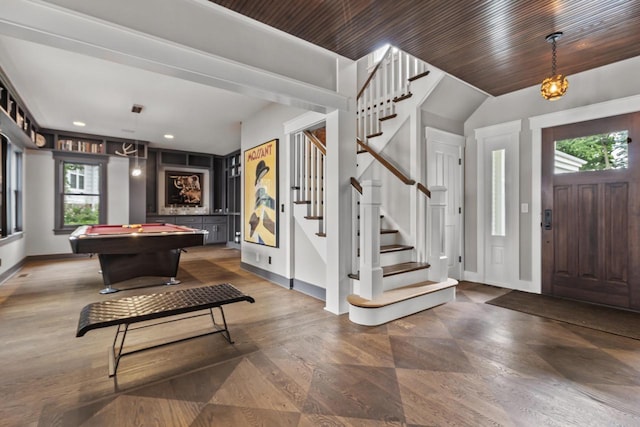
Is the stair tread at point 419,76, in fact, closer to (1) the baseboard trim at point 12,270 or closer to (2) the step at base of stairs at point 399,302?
(2) the step at base of stairs at point 399,302

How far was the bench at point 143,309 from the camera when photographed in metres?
1.93

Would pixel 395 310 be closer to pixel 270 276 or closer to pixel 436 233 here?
pixel 436 233

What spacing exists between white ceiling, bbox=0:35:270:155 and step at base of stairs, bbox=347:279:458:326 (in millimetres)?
→ 3296

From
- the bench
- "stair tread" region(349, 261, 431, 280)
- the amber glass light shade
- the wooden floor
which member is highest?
the amber glass light shade

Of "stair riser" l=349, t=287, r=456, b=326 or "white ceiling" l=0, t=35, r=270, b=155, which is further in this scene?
"white ceiling" l=0, t=35, r=270, b=155

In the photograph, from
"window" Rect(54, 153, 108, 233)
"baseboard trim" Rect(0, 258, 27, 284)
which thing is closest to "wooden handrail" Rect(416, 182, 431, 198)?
"baseboard trim" Rect(0, 258, 27, 284)

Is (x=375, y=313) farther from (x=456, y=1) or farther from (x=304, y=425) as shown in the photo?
(x=456, y=1)

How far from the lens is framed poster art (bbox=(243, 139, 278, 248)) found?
181 inches

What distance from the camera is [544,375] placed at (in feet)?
6.68

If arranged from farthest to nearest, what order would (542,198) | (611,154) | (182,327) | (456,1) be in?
(542,198)
(611,154)
(182,327)
(456,1)

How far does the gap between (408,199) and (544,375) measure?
2.41 m

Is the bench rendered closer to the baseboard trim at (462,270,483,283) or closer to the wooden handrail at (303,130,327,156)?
the wooden handrail at (303,130,327,156)

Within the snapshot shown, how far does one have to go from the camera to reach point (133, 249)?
12.3 ft

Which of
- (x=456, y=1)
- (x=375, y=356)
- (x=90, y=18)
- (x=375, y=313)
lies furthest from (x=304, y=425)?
(x=456, y=1)
